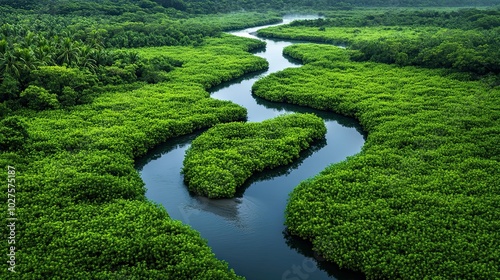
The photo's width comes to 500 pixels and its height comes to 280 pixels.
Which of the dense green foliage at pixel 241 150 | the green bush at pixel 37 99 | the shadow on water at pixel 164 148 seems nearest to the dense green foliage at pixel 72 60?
the green bush at pixel 37 99

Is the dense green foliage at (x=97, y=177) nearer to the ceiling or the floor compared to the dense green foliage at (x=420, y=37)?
nearer to the floor

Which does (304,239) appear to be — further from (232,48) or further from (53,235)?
(232,48)

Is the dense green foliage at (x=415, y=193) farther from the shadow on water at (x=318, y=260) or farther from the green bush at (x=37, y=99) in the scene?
the green bush at (x=37, y=99)

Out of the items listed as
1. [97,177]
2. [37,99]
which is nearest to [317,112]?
[97,177]

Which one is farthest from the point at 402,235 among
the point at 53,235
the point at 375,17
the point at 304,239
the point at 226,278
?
the point at 375,17

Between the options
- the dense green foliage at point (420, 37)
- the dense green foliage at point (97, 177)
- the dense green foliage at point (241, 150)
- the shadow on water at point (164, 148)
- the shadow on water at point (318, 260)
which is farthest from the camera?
the dense green foliage at point (420, 37)

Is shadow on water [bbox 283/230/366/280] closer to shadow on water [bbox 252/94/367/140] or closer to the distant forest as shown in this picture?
shadow on water [bbox 252/94/367/140]

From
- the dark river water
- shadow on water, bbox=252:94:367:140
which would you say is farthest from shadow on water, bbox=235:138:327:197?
shadow on water, bbox=252:94:367:140

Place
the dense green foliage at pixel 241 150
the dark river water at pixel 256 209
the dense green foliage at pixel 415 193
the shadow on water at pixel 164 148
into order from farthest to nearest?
the shadow on water at pixel 164 148 < the dense green foliage at pixel 241 150 < the dark river water at pixel 256 209 < the dense green foliage at pixel 415 193

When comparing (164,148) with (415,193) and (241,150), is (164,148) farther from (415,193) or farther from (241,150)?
(415,193)
